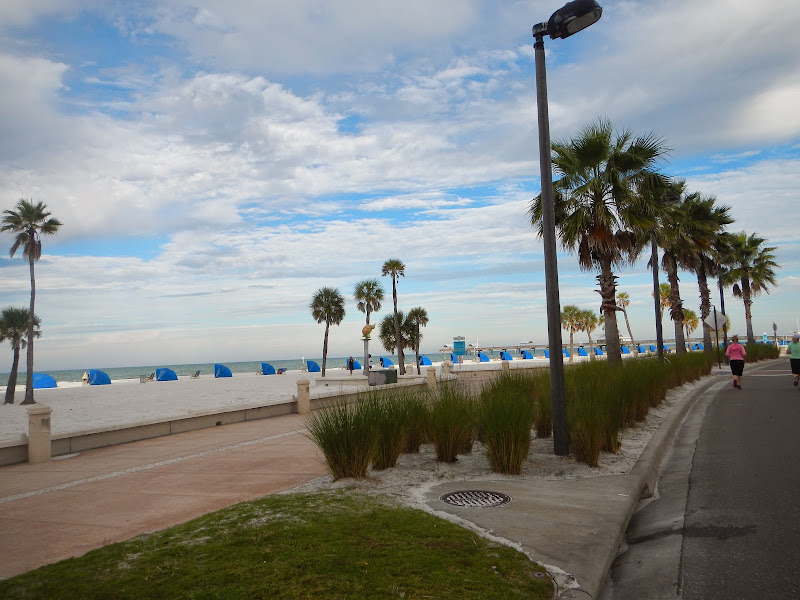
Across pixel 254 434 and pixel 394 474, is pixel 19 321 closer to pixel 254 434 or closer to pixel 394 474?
pixel 254 434

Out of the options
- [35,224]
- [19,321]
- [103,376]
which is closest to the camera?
[35,224]

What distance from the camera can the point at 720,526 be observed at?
5.48 metres

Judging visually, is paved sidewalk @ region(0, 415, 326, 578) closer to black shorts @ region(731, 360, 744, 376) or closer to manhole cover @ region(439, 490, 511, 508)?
manhole cover @ region(439, 490, 511, 508)

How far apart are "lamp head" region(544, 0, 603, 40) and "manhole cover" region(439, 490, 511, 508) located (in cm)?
611

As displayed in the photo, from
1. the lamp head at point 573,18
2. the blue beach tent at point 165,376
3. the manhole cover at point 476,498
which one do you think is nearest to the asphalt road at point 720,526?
the manhole cover at point 476,498

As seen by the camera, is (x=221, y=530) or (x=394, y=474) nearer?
(x=221, y=530)

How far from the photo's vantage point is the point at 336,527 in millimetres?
4828

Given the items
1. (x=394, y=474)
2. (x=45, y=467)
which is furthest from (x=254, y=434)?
(x=394, y=474)

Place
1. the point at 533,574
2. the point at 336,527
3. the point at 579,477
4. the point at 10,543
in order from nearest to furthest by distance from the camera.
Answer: the point at 533,574 → the point at 336,527 → the point at 10,543 → the point at 579,477

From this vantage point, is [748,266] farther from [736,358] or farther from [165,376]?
[165,376]

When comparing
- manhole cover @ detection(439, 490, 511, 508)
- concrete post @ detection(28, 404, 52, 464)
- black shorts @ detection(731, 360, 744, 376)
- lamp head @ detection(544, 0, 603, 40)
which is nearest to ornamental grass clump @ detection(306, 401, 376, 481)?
manhole cover @ detection(439, 490, 511, 508)

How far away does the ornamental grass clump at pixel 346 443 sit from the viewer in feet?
22.4

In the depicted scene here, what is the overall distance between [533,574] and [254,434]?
30.0 feet

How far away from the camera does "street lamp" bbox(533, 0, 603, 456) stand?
7977mm
